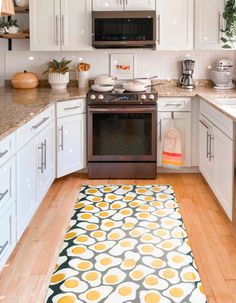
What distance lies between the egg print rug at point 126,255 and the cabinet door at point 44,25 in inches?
70.2

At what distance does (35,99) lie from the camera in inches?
161

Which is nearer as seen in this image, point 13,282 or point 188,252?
point 13,282

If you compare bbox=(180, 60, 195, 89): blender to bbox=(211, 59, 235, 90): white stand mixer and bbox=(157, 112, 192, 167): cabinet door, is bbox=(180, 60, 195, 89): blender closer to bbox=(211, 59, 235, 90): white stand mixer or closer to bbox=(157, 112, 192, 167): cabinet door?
bbox=(211, 59, 235, 90): white stand mixer

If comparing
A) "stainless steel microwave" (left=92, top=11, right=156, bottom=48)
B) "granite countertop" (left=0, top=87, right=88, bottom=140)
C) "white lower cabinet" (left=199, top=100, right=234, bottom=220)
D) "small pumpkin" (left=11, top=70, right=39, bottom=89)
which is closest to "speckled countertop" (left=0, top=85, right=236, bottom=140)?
"granite countertop" (left=0, top=87, right=88, bottom=140)

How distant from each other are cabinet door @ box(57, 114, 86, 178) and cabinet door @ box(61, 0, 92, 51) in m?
0.81

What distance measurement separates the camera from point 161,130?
15.5 feet

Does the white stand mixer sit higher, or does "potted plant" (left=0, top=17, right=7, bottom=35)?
"potted plant" (left=0, top=17, right=7, bottom=35)

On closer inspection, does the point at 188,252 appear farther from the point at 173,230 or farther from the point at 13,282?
the point at 13,282

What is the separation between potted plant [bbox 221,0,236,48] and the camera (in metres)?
4.53

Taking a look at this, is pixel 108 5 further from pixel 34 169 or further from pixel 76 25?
pixel 34 169

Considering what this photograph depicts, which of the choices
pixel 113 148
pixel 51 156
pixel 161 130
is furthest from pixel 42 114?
pixel 161 130

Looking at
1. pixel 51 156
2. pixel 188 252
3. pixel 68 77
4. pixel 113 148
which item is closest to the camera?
pixel 188 252

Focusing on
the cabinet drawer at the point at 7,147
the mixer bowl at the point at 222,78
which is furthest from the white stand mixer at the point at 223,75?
the cabinet drawer at the point at 7,147

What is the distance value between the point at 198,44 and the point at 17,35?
1.94 meters
